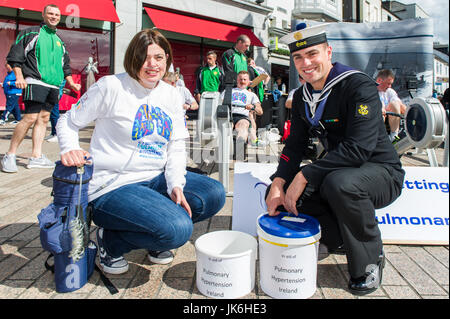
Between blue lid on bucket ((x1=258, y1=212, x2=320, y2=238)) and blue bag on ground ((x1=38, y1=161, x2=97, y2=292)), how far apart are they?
0.96 m

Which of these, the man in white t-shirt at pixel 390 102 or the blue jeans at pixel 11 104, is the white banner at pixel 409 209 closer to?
the man in white t-shirt at pixel 390 102

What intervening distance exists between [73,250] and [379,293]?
1.66 meters

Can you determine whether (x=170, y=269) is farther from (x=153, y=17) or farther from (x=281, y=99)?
(x=153, y=17)

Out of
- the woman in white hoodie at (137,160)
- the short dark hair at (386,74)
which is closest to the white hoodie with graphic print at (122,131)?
the woman in white hoodie at (137,160)

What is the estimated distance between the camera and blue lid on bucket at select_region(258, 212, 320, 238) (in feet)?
5.73

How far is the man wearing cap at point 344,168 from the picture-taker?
186cm

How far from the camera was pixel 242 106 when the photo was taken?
18.5 ft

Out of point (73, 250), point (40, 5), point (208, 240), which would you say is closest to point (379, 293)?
point (208, 240)

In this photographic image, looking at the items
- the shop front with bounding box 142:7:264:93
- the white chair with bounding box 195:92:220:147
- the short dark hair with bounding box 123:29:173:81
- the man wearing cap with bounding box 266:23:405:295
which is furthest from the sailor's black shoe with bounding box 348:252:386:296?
the shop front with bounding box 142:7:264:93

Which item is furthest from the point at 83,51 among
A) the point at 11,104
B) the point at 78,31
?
the point at 11,104

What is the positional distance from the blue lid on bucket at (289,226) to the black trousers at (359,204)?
0.55 feet

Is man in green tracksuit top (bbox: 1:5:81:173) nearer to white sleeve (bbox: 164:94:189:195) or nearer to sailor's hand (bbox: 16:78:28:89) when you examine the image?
sailor's hand (bbox: 16:78:28:89)

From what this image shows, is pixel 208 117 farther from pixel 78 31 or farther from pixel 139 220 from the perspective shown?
pixel 78 31

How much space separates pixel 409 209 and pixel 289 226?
4.33 ft
